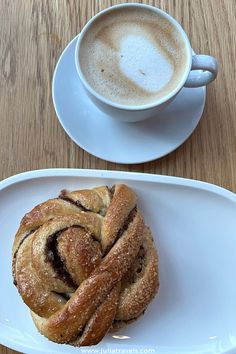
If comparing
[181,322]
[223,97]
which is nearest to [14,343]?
[181,322]

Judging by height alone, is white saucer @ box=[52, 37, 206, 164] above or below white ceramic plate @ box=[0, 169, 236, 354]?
above

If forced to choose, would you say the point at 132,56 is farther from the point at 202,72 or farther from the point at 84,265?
the point at 84,265

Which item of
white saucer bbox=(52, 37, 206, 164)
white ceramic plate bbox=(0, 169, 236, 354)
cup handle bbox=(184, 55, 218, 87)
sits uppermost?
cup handle bbox=(184, 55, 218, 87)

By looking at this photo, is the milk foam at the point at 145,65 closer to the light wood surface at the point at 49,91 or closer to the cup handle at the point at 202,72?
the cup handle at the point at 202,72

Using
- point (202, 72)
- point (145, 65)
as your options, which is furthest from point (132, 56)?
point (202, 72)

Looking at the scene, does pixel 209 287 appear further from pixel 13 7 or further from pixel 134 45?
pixel 13 7

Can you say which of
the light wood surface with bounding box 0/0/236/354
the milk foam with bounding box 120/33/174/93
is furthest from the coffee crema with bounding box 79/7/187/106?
the light wood surface with bounding box 0/0/236/354

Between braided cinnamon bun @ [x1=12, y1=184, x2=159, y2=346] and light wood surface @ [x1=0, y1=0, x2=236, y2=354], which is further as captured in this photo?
light wood surface @ [x1=0, y1=0, x2=236, y2=354]

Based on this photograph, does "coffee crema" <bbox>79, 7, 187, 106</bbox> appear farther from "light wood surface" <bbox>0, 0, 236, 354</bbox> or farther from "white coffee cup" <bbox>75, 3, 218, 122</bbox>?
"light wood surface" <bbox>0, 0, 236, 354</bbox>
